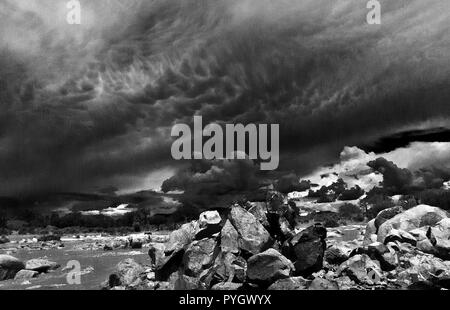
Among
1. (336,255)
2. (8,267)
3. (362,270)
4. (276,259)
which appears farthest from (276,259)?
(8,267)

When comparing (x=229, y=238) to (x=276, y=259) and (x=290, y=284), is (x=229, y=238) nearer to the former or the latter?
(x=276, y=259)

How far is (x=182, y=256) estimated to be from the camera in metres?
31.0

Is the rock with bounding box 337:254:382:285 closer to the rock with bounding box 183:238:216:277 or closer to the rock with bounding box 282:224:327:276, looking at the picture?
the rock with bounding box 282:224:327:276

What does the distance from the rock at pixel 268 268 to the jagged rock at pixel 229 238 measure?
9.16 feet

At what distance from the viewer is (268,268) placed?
2570cm

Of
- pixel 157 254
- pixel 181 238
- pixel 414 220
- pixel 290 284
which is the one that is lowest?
pixel 290 284

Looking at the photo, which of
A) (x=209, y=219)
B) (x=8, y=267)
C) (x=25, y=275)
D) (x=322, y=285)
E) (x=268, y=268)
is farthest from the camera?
(x=8, y=267)

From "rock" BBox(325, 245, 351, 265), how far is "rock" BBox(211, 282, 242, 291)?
8.84 m

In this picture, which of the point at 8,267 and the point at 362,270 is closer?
the point at 362,270

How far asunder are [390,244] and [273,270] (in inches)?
447

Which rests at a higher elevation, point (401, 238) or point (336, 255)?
point (401, 238)

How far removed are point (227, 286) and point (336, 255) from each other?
10.1 meters
